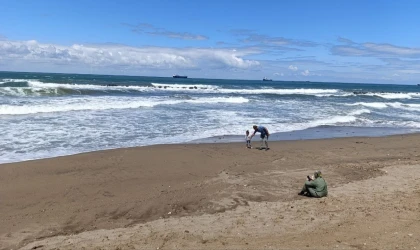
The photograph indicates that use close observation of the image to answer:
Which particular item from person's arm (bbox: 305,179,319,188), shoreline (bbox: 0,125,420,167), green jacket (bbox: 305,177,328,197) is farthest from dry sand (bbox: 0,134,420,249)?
shoreline (bbox: 0,125,420,167)

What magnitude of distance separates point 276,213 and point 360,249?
200cm

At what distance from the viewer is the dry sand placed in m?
6.07

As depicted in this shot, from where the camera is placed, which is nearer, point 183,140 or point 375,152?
point 375,152

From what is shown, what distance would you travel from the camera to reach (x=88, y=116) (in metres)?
20.7

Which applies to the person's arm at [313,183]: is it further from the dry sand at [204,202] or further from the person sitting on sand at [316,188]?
the dry sand at [204,202]

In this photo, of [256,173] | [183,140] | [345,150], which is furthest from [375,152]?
[183,140]

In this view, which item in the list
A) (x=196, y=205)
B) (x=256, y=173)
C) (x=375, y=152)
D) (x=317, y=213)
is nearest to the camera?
(x=317, y=213)

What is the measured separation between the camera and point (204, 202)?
7.99 m

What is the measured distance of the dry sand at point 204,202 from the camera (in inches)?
239

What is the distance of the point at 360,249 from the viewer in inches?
219

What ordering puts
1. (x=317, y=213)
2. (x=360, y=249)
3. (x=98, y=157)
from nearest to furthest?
1. (x=360, y=249)
2. (x=317, y=213)
3. (x=98, y=157)

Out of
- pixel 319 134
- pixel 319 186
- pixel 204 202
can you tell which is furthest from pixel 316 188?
pixel 319 134

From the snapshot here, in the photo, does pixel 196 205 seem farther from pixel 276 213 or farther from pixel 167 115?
pixel 167 115

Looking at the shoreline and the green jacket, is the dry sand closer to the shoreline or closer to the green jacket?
the green jacket
